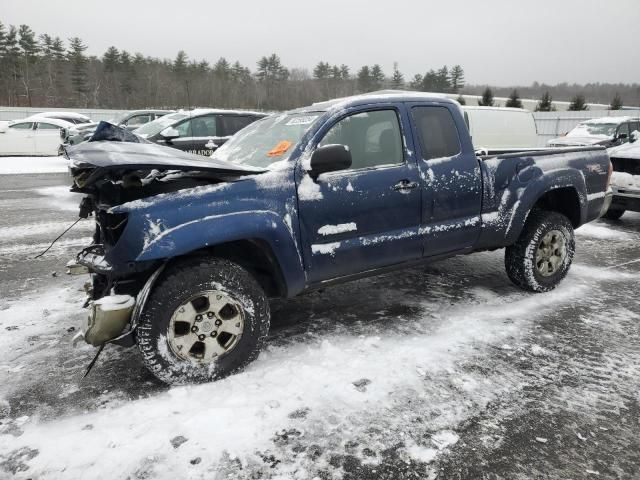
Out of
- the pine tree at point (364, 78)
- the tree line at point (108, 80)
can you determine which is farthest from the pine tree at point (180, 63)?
the pine tree at point (364, 78)

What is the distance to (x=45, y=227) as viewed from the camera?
23.5 feet

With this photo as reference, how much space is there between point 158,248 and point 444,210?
2277 mm

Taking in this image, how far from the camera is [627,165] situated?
7348mm

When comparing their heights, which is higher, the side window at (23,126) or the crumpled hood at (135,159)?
the side window at (23,126)

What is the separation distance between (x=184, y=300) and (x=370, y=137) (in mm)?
1841

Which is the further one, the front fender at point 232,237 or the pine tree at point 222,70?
the pine tree at point 222,70

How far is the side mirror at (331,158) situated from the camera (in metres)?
3.08

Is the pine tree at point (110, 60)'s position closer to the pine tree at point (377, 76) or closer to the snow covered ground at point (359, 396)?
the pine tree at point (377, 76)

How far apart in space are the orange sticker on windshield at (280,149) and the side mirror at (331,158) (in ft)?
1.08

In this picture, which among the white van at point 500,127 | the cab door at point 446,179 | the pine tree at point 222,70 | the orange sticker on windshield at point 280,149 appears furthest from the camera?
the pine tree at point 222,70

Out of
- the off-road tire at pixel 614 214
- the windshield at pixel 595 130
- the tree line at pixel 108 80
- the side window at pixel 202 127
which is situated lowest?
the off-road tire at pixel 614 214

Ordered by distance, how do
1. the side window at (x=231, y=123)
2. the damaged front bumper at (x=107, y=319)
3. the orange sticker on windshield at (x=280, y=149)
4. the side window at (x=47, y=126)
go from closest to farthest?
→ the damaged front bumper at (x=107, y=319) < the orange sticker on windshield at (x=280, y=149) < the side window at (x=231, y=123) < the side window at (x=47, y=126)

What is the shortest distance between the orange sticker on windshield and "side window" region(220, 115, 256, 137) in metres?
7.02

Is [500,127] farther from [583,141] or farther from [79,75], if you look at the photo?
A: [79,75]
